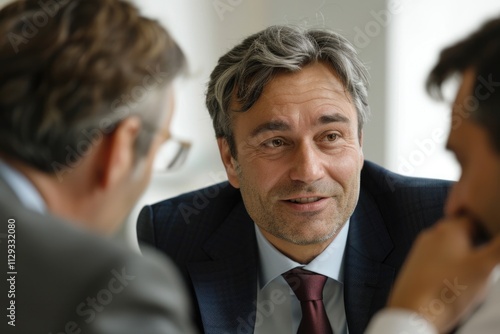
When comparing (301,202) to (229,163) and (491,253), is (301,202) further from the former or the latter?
(491,253)

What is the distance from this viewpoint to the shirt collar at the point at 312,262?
1675mm

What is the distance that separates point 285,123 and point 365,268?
1.22ft

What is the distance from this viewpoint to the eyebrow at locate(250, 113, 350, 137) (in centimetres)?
164

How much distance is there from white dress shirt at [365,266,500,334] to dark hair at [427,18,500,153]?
0.18m

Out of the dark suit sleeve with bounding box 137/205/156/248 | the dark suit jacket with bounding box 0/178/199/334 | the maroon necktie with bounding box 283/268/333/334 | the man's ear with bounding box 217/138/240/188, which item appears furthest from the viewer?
the dark suit sleeve with bounding box 137/205/156/248

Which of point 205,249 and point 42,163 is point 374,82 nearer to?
point 205,249

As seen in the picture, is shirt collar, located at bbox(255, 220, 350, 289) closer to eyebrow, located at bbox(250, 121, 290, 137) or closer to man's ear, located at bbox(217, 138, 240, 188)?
man's ear, located at bbox(217, 138, 240, 188)

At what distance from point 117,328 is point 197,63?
181 cm

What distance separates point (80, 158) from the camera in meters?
0.94

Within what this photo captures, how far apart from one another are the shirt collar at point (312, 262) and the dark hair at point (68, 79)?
832mm

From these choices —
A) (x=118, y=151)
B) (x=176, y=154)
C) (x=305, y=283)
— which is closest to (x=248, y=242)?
(x=305, y=283)

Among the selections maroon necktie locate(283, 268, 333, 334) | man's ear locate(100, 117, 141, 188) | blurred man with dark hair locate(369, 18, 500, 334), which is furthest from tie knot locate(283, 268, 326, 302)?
man's ear locate(100, 117, 141, 188)

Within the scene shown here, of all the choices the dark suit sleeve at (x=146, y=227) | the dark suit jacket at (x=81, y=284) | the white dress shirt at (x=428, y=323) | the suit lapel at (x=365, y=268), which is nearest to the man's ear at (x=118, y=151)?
the dark suit jacket at (x=81, y=284)

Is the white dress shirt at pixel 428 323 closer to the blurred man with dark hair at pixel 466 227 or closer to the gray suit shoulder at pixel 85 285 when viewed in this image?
the blurred man with dark hair at pixel 466 227
